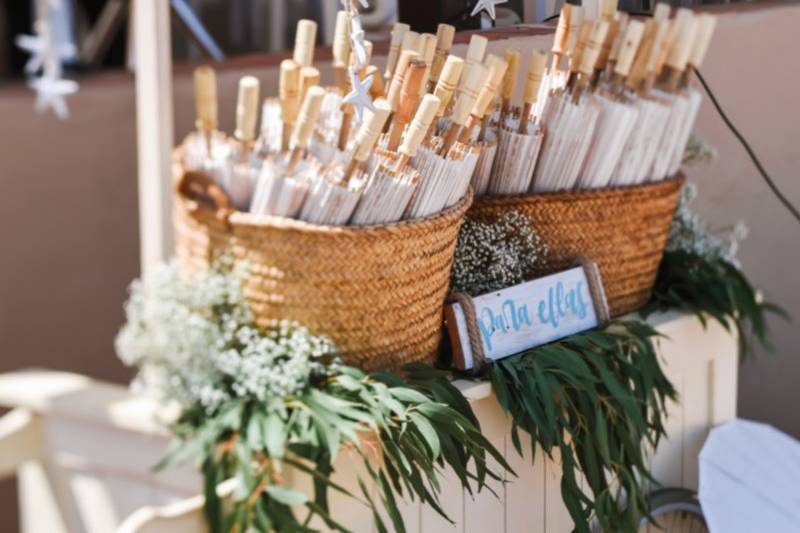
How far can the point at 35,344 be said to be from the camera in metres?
1.86

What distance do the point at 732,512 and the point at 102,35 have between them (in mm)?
1457

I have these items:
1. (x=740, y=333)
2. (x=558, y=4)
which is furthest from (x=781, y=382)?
(x=558, y=4)

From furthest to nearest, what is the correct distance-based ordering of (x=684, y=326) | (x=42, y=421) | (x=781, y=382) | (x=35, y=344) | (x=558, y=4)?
(x=781, y=382) < (x=558, y=4) < (x=684, y=326) < (x=35, y=344) < (x=42, y=421)

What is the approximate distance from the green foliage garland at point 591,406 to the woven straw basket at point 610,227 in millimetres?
148

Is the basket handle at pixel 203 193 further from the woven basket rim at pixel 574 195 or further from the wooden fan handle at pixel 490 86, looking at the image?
the woven basket rim at pixel 574 195

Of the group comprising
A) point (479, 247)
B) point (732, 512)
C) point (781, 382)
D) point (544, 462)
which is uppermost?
point (479, 247)

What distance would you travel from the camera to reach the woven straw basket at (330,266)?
152cm

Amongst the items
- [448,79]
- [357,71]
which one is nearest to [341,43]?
[357,71]

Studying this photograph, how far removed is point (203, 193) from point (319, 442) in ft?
1.17

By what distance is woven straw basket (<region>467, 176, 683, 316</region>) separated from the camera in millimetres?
2012

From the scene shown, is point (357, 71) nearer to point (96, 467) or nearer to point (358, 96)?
point (358, 96)

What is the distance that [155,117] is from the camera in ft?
4.72

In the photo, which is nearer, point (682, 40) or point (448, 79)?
point (448, 79)

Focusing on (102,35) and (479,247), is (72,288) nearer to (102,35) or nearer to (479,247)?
(102,35)
